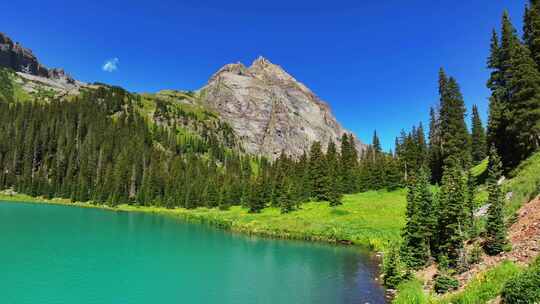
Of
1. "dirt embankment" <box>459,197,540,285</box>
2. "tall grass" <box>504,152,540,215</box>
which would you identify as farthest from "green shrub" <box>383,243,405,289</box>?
"tall grass" <box>504,152,540,215</box>

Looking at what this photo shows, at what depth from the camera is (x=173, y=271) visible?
3722 cm

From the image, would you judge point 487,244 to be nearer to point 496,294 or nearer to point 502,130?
point 496,294

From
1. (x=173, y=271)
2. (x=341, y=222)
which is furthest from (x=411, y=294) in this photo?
(x=341, y=222)

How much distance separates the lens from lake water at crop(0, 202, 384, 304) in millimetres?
28578

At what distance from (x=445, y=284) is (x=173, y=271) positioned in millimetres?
25615

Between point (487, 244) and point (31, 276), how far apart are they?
124ft

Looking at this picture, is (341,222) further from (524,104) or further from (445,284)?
(445,284)

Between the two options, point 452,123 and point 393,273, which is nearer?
point 393,273

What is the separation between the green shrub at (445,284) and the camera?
23.9m

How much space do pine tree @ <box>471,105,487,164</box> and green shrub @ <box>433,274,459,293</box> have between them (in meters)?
98.4

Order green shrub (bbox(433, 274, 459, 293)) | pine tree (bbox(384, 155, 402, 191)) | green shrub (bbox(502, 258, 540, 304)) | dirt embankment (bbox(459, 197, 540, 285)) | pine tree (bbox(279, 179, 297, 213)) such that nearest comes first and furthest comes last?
green shrub (bbox(502, 258, 540, 304))
dirt embankment (bbox(459, 197, 540, 285))
green shrub (bbox(433, 274, 459, 293))
pine tree (bbox(279, 179, 297, 213))
pine tree (bbox(384, 155, 402, 191))

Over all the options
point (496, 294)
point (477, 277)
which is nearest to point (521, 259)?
point (477, 277)

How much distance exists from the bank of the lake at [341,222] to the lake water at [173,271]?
528 centimetres

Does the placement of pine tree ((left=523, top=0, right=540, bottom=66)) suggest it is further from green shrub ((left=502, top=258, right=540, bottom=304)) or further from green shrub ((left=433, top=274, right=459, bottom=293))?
green shrub ((left=502, top=258, right=540, bottom=304))
